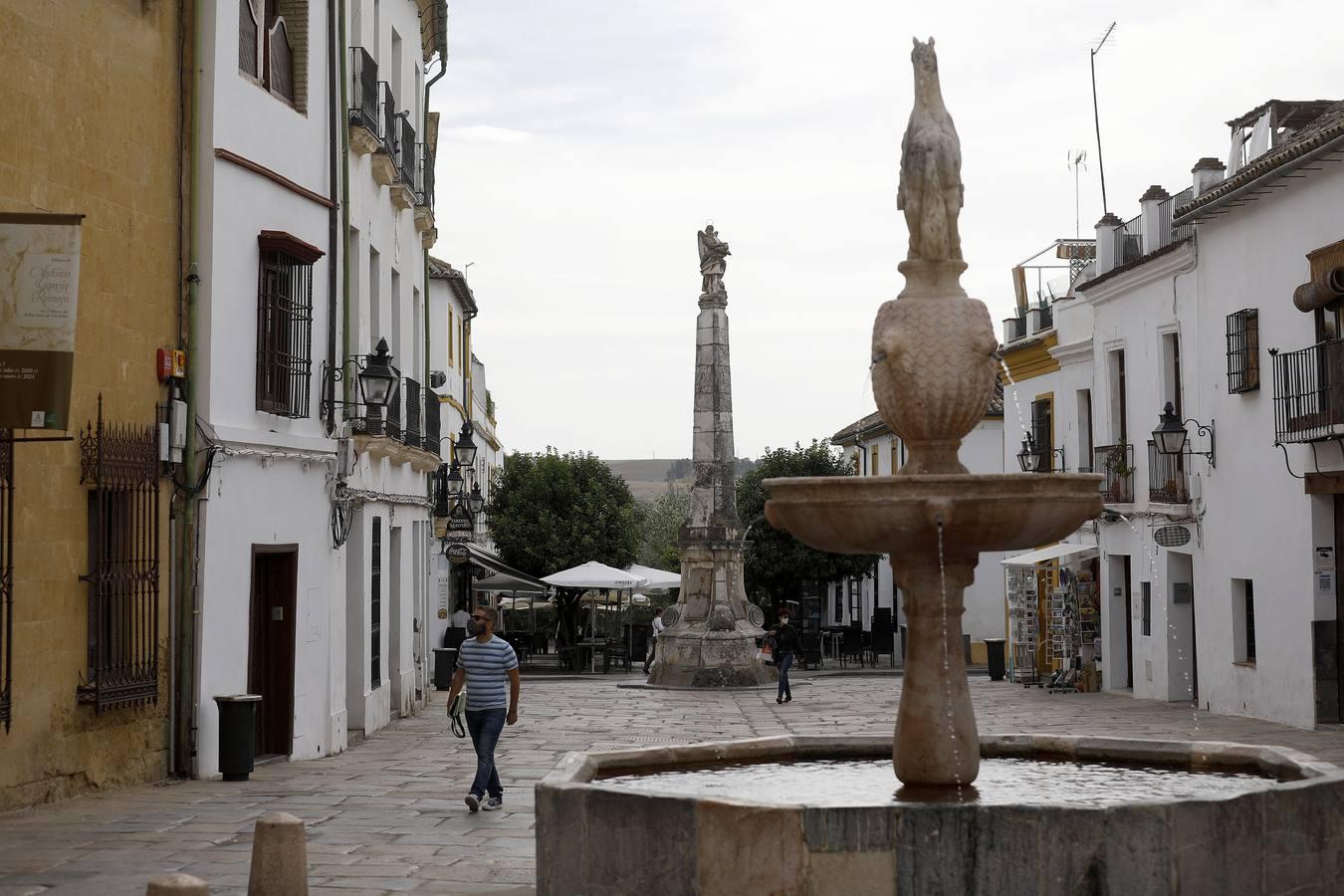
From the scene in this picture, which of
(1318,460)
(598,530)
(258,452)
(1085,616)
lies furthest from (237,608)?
(598,530)

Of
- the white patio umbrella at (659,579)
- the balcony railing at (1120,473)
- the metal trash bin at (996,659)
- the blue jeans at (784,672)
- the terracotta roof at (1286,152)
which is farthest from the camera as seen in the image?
the white patio umbrella at (659,579)

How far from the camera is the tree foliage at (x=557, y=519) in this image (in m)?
42.4

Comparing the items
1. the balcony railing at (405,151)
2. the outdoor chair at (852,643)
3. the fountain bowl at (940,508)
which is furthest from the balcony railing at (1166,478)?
the fountain bowl at (940,508)

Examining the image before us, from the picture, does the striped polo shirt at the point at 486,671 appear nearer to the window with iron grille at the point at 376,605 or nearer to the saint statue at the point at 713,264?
the window with iron grille at the point at 376,605

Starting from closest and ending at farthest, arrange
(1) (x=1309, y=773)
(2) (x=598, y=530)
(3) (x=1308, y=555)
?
(1) (x=1309, y=773) < (3) (x=1308, y=555) < (2) (x=598, y=530)

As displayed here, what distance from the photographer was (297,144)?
16.5m

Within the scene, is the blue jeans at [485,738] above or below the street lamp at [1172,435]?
below

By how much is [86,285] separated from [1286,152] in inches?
526

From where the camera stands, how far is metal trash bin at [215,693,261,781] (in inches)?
555

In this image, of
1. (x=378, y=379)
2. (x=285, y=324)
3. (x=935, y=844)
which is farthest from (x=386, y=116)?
(x=935, y=844)

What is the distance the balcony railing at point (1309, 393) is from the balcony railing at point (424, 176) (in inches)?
459

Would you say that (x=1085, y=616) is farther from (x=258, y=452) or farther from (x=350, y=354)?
(x=258, y=452)

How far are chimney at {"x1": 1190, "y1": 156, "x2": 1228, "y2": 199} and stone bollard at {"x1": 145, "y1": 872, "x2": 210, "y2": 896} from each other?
799 inches

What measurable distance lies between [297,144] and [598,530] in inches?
1053
